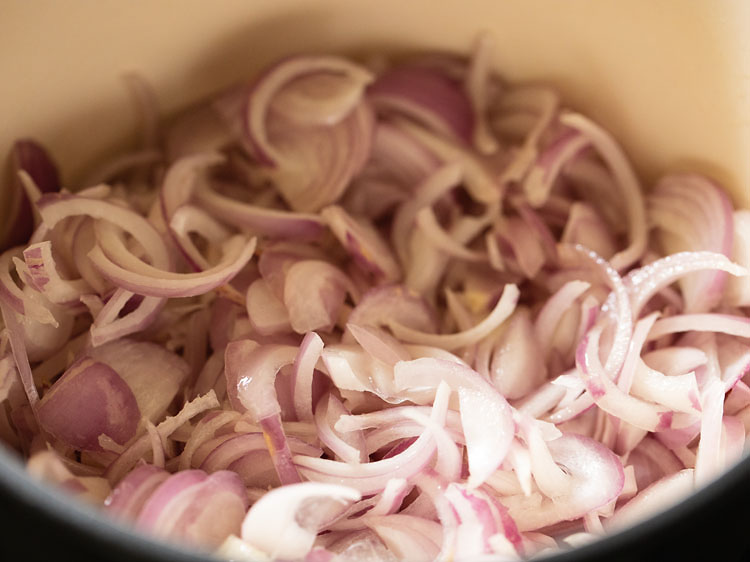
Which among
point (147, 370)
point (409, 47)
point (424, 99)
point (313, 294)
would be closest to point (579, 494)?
point (313, 294)

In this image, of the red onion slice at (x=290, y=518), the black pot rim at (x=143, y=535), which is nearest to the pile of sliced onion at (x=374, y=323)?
the red onion slice at (x=290, y=518)

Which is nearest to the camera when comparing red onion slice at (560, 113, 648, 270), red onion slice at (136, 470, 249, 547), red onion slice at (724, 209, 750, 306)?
red onion slice at (136, 470, 249, 547)

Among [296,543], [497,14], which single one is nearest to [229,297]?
[296,543]

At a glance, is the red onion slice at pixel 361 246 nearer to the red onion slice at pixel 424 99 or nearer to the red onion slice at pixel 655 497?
the red onion slice at pixel 424 99

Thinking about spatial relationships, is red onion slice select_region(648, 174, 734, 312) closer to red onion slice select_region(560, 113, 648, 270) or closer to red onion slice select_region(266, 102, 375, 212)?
red onion slice select_region(560, 113, 648, 270)

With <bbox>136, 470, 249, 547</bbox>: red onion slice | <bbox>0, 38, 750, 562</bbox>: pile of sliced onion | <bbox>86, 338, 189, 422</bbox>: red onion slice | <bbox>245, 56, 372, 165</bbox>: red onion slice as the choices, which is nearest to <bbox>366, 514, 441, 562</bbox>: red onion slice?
<bbox>0, 38, 750, 562</bbox>: pile of sliced onion

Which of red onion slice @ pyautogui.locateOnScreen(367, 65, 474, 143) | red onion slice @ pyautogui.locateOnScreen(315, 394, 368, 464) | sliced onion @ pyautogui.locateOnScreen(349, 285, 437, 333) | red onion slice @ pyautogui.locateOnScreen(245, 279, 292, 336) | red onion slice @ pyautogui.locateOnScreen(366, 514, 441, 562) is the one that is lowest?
red onion slice @ pyautogui.locateOnScreen(366, 514, 441, 562)

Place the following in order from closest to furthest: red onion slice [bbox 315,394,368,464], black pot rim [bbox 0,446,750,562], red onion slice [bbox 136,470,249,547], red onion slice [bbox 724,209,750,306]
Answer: black pot rim [bbox 0,446,750,562] < red onion slice [bbox 136,470,249,547] < red onion slice [bbox 315,394,368,464] < red onion slice [bbox 724,209,750,306]

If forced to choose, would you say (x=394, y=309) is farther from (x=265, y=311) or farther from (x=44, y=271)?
(x=44, y=271)
